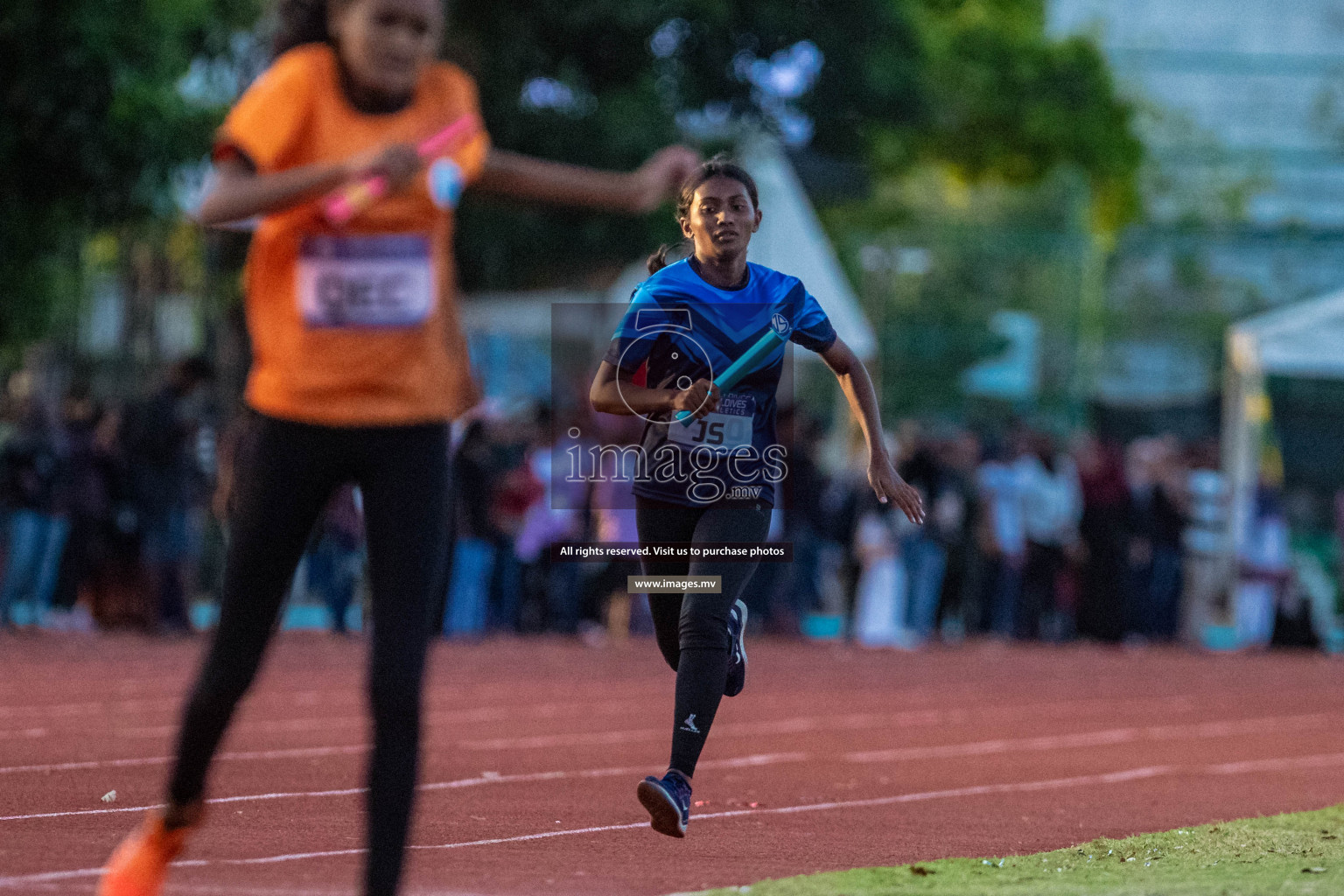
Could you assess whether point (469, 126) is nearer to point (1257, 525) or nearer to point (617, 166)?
point (1257, 525)

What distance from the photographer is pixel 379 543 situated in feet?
14.2

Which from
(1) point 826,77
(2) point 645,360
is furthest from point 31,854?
(1) point 826,77

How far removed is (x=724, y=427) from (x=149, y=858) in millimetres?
2277

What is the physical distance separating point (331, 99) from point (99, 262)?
122ft

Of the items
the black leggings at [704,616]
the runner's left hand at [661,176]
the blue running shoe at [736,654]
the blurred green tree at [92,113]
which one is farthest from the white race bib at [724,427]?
the blurred green tree at [92,113]

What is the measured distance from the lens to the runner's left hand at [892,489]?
19.8ft

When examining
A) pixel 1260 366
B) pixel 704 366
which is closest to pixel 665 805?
pixel 704 366

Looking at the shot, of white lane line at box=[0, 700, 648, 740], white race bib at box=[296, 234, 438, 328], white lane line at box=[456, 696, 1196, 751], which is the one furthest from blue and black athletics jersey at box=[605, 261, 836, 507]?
white lane line at box=[456, 696, 1196, 751]

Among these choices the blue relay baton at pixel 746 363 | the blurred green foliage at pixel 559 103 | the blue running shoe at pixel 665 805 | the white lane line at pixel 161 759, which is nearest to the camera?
the blue running shoe at pixel 665 805

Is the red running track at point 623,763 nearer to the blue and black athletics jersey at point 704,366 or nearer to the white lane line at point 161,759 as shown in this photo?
the white lane line at point 161,759

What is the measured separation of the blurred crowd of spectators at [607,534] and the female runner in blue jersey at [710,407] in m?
9.53

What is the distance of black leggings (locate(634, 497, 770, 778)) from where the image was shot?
609 cm

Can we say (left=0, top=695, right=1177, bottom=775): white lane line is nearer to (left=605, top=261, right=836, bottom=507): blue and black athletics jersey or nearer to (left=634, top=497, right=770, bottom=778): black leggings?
(left=634, top=497, right=770, bottom=778): black leggings

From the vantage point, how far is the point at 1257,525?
20.1 metres
